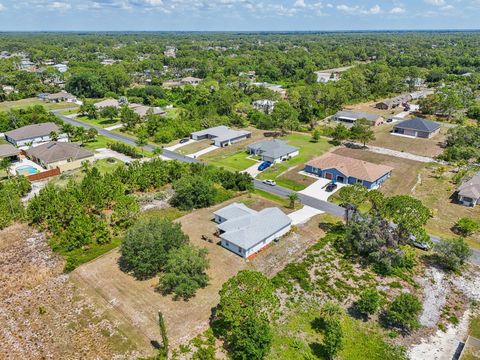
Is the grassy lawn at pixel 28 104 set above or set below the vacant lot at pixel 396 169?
below

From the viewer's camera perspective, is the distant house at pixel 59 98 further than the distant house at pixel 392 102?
Yes

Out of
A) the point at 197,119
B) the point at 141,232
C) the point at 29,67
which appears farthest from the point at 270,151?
the point at 29,67

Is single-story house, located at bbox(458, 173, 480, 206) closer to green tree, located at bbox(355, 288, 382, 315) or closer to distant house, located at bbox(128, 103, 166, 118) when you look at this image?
green tree, located at bbox(355, 288, 382, 315)

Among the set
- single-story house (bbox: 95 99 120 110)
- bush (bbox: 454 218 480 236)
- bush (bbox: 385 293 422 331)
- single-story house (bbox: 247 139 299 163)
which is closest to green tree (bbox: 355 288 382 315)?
bush (bbox: 385 293 422 331)

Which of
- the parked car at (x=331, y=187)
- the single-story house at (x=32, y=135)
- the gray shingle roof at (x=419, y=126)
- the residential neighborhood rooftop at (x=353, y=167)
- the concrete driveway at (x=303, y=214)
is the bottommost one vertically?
the single-story house at (x=32, y=135)

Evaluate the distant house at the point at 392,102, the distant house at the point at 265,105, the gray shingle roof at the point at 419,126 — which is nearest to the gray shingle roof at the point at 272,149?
the distant house at the point at 265,105

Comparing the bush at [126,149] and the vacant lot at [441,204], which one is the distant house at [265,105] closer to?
the bush at [126,149]
